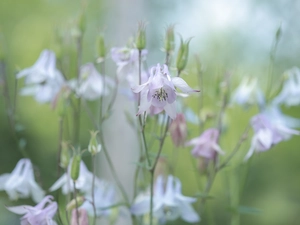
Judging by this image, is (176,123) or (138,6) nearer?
(176,123)

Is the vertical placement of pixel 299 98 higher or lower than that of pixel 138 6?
lower

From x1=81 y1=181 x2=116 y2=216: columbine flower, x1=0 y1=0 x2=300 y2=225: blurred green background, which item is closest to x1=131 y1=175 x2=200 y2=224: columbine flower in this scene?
x1=81 y1=181 x2=116 y2=216: columbine flower

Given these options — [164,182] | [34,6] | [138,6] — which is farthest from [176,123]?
[34,6]

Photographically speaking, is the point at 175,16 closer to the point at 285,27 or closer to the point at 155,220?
the point at 285,27

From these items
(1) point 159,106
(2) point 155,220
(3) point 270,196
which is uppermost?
(1) point 159,106

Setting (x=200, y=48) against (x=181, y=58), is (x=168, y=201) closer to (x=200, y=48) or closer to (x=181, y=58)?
(x=181, y=58)

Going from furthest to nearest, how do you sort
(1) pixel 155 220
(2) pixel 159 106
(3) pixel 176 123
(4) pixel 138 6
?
(4) pixel 138 6, (1) pixel 155 220, (3) pixel 176 123, (2) pixel 159 106

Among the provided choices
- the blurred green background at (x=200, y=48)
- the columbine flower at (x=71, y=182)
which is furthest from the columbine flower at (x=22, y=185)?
the blurred green background at (x=200, y=48)

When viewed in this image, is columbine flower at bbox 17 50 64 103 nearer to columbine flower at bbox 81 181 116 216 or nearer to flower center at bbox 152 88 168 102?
columbine flower at bbox 81 181 116 216
